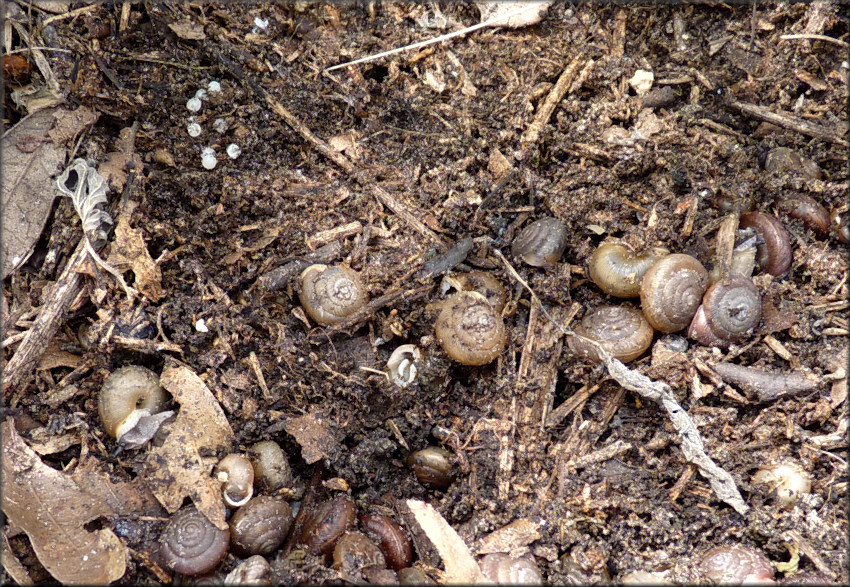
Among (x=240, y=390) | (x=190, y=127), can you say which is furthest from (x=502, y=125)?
(x=240, y=390)

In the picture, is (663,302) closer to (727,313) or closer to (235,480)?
(727,313)

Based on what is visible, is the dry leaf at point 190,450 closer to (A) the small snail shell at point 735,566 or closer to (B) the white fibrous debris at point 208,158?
(B) the white fibrous debris at point 208,158

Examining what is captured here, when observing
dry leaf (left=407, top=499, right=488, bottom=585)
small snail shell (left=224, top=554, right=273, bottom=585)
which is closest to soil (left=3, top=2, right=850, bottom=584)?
dry leaf (left=407, top=499, right=488, bottom=585)

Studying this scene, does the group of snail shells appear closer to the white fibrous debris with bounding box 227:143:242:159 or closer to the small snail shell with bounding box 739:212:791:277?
the small snail shell with bounding box 739:212:791:277

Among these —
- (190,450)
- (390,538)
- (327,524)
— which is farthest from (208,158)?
(390,538)

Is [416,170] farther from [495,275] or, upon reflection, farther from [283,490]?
[283,490]

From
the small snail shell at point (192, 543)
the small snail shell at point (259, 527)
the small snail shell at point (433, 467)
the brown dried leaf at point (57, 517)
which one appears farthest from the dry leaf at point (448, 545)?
the brown dried leaf at point (57, 517)
